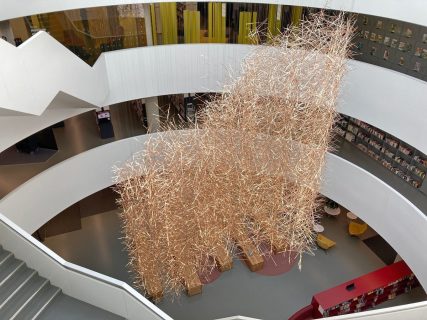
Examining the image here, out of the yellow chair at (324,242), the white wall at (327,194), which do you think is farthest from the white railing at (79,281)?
the yellow chair at (324,242)

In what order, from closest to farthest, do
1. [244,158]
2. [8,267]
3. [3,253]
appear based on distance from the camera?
1. [8,267]
2. [3,253]
3. [244,158]

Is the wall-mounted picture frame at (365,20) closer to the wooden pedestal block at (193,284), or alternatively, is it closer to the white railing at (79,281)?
the wooden pedestal block at (193,284)

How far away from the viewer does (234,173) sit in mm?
5586

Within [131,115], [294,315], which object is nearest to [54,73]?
[131,115]

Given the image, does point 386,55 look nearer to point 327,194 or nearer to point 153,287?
point 327,194

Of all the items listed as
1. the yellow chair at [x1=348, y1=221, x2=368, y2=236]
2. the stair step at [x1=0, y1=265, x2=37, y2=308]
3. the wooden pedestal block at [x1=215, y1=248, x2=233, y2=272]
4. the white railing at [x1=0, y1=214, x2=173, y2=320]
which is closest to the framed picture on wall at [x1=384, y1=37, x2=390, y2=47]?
the yellow chair at [x1=348, y1=221, x2=368, y2=236]

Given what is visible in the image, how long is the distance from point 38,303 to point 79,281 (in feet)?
1.93

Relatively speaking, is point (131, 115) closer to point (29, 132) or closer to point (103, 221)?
point (103, 221)

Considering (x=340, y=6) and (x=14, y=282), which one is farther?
(x=340, y=6)

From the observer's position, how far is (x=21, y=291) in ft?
13.0

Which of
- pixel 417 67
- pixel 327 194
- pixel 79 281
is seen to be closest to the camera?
pixel 79 281

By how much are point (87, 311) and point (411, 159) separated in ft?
22.7

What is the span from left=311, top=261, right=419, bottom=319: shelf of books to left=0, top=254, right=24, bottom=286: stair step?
17.6 ft

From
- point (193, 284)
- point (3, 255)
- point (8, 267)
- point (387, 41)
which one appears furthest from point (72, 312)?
point (387, 41)
